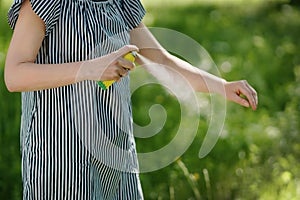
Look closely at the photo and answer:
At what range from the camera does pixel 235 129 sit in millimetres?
4629

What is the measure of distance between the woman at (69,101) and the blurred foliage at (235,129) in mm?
1108

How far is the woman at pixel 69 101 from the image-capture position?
6.86ft

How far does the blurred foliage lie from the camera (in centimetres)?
370

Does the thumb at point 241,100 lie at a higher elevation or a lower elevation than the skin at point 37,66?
lower

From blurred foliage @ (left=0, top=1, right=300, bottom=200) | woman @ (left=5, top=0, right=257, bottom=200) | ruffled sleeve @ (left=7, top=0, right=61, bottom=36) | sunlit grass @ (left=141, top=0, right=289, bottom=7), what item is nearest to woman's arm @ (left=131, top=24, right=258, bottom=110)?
woman @ (left=5, top=0, right=257, bottom=200)

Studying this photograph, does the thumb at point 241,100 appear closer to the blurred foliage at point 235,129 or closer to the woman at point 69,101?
the woman at point 69,101

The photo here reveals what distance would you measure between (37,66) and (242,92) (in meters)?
0.76

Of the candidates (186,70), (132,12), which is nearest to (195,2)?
(186,70)

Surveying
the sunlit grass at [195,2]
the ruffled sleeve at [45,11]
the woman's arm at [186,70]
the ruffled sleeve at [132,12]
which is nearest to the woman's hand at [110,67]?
the ruffled sleeve at [45,11]

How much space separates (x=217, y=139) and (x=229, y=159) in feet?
0.43

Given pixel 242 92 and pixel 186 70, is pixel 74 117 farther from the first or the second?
pixel 242 92

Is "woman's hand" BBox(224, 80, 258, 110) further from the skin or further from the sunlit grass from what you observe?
the sunlit grass

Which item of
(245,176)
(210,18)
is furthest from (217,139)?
(210,18)

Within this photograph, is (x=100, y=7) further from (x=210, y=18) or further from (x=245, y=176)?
(x=210, y=18)
